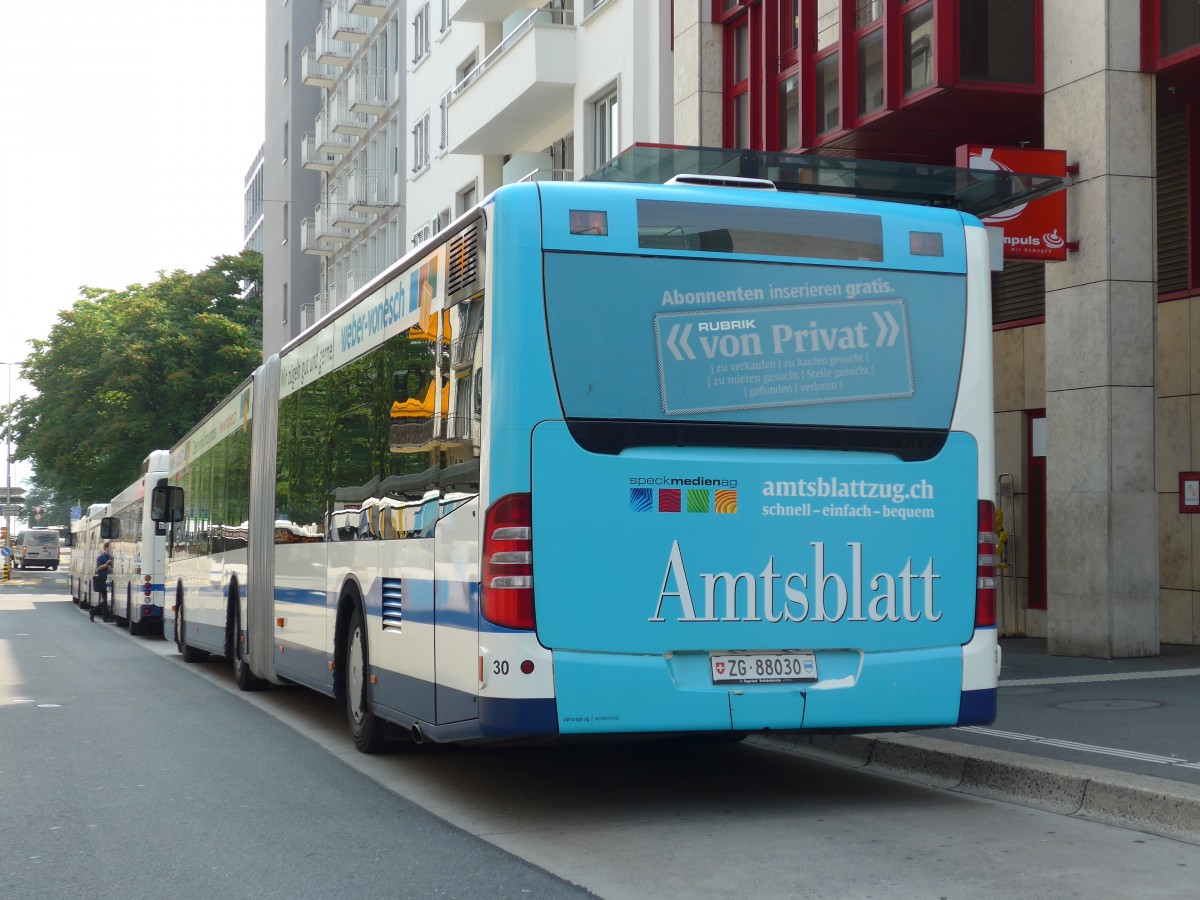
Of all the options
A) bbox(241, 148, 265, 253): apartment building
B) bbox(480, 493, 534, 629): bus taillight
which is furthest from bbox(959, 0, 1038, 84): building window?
bbox(241, 148, 265, 253): apartment building

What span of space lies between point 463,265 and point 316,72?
164ft

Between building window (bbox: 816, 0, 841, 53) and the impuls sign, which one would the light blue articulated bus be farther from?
building window (bbox: 816, 0, 841, 53)

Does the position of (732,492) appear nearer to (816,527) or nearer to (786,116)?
(816,527)

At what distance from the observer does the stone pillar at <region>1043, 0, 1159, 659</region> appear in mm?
15156

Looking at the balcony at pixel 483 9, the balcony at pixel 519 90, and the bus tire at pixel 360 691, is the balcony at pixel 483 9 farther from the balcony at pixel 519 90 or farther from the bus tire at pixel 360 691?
the bus tire at pixel 360 691

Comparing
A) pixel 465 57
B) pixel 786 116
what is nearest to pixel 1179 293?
pixel 786 116

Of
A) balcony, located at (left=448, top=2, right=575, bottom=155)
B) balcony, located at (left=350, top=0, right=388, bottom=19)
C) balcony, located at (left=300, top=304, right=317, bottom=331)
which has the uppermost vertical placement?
balcony, located at (left=350, top=0, right=388, bottom=19)

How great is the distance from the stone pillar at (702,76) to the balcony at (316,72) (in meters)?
34.0

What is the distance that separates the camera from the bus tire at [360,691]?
10.1m

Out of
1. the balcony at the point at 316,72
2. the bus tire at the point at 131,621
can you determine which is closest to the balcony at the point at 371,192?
the balcony at the point at 316,72

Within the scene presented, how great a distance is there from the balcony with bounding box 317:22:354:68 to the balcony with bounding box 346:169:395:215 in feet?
15.8

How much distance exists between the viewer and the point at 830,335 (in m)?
7.99

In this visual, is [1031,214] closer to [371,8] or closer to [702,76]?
[702,76]

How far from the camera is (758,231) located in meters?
8.04
